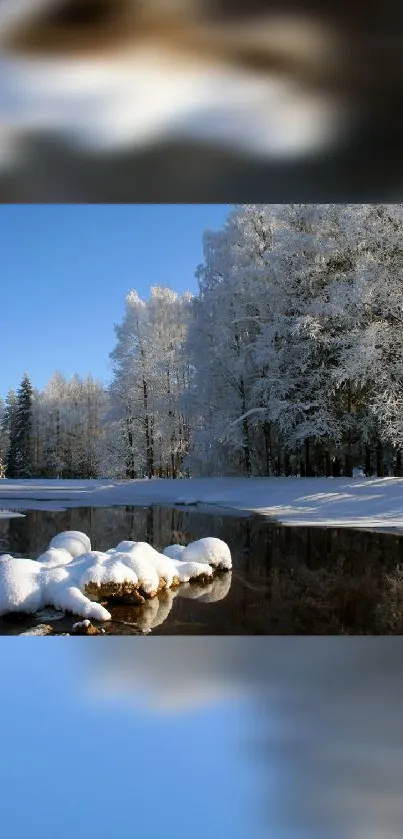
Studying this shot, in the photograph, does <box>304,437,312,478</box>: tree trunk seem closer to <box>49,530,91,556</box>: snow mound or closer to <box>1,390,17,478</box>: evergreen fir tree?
<box>1,390,17,478</box>: evergreen fir tree

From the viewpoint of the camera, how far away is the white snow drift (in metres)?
4.56

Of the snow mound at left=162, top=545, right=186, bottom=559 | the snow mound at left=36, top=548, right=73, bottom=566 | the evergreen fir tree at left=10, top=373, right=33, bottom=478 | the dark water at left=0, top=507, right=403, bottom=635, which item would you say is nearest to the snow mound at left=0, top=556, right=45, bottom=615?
the dark water at left=0, top=507, right=403, bottom=635

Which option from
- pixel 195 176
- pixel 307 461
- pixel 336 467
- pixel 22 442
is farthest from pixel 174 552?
pixel 22 442

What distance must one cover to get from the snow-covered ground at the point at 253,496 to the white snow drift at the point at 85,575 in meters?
3.46

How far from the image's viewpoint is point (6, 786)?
80.4 inches

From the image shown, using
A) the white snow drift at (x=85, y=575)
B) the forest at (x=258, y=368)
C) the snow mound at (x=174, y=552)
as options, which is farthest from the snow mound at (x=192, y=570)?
the forest at (x=258, y=368)

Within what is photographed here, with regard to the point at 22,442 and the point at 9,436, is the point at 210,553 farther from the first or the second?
the point at 9,436

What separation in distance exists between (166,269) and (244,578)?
29.9ft

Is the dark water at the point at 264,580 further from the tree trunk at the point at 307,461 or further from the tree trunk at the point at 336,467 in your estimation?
the tree trunk at the point at 336,467

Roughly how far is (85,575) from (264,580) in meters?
1.59

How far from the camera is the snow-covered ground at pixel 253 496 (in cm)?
934

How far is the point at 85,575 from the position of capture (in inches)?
187

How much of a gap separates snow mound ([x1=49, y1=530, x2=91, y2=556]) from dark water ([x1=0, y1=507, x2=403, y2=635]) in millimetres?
523

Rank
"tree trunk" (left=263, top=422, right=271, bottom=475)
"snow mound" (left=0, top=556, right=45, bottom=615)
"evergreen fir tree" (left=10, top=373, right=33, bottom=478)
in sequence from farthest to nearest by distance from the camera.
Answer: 1. "evergreen fir tree" (left=10, top=373, right=33, bottom=478)
2. "tree trunk" (left=263, top=422, right=271, bottom=475)
3. "snow mound" (left=0, top=556, right=45, bottom=615)
